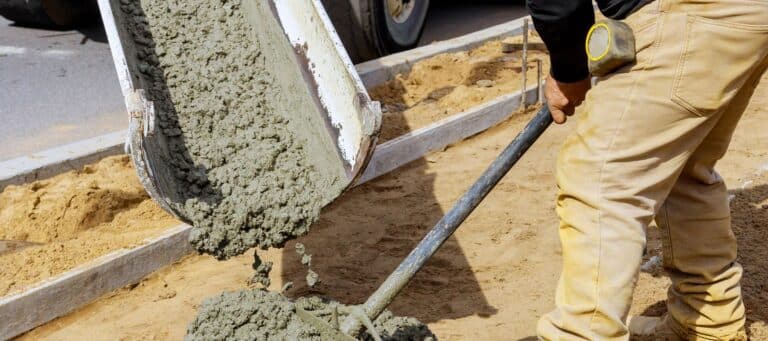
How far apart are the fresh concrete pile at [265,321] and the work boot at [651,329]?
31.0 inches

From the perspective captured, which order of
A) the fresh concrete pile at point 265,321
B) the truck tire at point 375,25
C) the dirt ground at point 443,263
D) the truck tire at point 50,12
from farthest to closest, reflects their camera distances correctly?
the truck tire at point 50,12 → the truck tire at point 375,25 → the dirt ground at point 443,263 → the fresh concrete pile at point 265,321

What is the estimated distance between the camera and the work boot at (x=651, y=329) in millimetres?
3160

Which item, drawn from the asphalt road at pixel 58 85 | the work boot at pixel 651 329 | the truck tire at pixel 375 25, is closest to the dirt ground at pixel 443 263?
the work boot at pixel 651 329

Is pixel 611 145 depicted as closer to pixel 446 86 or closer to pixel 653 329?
pixel 653 329

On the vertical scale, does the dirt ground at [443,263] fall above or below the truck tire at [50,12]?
below

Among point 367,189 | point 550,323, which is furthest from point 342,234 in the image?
point 550,323

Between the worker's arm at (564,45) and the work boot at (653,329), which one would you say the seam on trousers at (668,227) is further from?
the worker's arm at (564,45)

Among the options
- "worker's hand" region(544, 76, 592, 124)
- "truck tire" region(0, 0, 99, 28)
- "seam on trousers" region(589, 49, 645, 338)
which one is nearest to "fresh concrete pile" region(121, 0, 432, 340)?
"seam on trousers" region(589, 49, 645, 338)

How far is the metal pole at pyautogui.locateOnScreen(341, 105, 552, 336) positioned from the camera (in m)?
2.68

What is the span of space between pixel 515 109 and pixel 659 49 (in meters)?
3.25

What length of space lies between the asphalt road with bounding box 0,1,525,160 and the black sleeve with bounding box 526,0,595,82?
354cm

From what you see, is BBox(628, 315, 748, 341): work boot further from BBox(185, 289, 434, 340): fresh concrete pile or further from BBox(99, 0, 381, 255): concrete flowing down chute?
BBox(99, 0, 381, 255): concrete flowing down chute

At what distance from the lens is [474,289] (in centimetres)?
360

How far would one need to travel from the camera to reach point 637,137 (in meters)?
2.39
